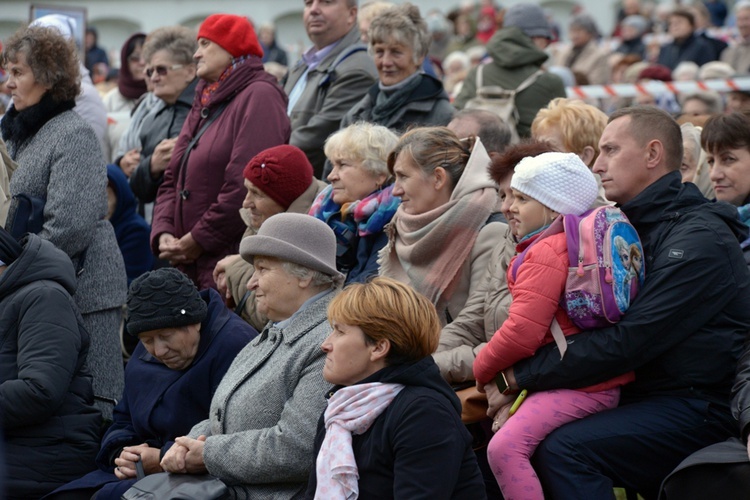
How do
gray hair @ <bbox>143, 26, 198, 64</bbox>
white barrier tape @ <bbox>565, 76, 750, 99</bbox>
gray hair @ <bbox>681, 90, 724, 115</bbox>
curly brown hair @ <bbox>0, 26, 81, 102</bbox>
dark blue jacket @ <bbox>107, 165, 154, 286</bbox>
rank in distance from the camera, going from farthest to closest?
white barrier tape @ <bbox>565, 76, 750, 99</bbox>
gray hair @ <bbox>681, 90, 724, 115</bbox>
gray hair @ <bbox>143, 26, 198, 64</bbox>
dark blue jacket @ <bbox>107, 165, 154, 286</bbox>
curly brown hair @ <bbox>0, 26, 81, 102</bbox>

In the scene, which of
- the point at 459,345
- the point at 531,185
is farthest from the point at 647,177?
the point at 459,345

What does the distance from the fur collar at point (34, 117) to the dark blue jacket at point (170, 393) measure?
1767mm

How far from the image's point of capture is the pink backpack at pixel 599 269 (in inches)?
171

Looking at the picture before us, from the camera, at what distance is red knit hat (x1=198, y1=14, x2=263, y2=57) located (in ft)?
22.5

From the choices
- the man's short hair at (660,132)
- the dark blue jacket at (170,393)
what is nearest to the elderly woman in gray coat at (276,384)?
the dark blue jacket at (170,393)

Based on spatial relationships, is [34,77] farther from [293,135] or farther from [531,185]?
[531,185]

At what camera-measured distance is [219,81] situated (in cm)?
691

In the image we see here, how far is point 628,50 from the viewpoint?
684 inches

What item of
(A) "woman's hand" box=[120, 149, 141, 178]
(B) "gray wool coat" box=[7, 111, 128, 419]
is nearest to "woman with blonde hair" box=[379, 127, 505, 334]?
(B) "gray wool coat" box=[7, 111, 128, 419]

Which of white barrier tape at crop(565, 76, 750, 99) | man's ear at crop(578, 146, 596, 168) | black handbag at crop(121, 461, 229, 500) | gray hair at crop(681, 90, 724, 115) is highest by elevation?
man's ear at crop(578, 146, 596, 168)

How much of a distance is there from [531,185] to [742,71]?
9.04m

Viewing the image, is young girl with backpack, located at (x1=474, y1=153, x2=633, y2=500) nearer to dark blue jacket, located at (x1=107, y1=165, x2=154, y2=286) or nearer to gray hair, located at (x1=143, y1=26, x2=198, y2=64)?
dark blue jacket, located at (x1=107, y1=165, x2=154, y2=286)

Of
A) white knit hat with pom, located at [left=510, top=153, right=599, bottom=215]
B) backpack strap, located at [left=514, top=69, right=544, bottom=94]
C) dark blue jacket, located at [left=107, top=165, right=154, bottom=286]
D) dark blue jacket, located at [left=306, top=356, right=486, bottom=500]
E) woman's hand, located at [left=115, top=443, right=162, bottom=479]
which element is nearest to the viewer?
dark blue jacket, located at [left=306, top=356, right=486, bottom=500]

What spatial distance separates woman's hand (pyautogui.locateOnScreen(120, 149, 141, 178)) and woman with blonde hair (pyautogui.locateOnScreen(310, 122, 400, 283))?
2.32 meters
